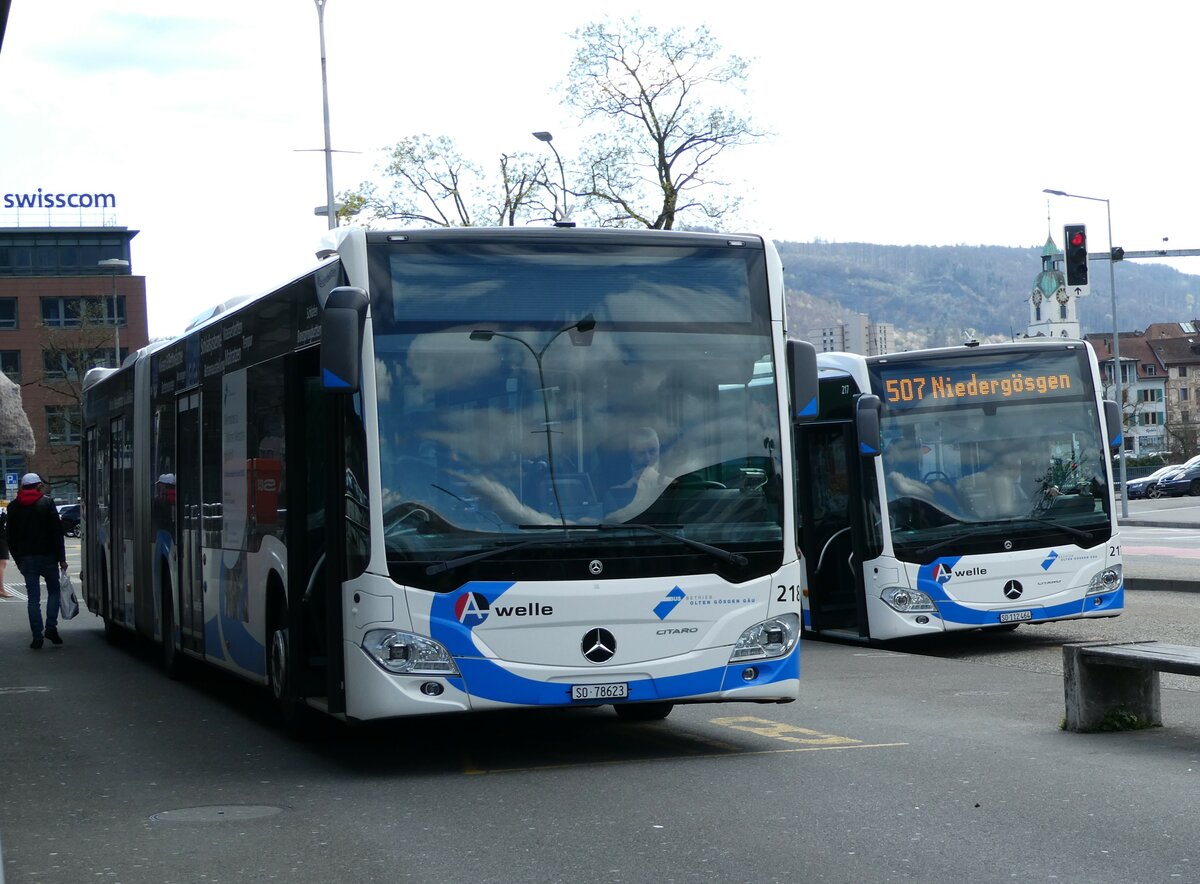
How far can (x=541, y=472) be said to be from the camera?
30.5ft

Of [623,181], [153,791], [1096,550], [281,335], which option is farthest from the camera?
[623,181]

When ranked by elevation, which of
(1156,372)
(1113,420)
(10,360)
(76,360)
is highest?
(10,360)

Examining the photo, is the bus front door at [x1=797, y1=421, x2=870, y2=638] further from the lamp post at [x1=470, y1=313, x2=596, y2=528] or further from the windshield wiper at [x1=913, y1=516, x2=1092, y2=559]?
the lamp post at [x1=470, y1=313, x2=596, y2=528]

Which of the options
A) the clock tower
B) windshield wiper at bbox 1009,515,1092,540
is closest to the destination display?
windshield wiper at bbox 1009,515,1092,540

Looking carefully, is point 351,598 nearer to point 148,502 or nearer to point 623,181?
point 148,502

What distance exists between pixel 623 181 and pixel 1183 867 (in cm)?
4270

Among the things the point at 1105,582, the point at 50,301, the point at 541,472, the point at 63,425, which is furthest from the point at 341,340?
the point at 50,301

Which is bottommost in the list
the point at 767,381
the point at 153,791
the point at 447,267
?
the point at 153,791

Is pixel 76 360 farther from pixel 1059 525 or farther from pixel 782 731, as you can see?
pixel 782 731

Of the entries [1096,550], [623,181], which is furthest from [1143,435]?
[1096,550]

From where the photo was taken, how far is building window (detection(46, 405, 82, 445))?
8319 centimetres

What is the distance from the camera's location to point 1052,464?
16.2 meters

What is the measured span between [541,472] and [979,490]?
7.65 metres

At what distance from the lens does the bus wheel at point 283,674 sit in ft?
34.6
